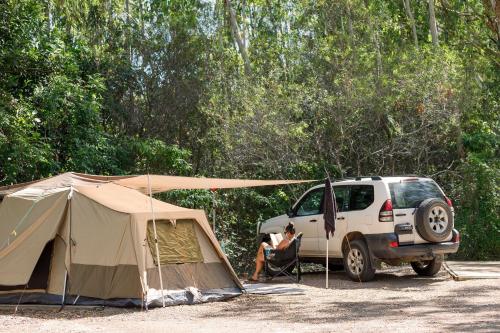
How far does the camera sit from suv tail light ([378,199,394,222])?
12.5 metres

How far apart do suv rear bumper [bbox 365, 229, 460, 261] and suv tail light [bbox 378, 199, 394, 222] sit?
241 mm

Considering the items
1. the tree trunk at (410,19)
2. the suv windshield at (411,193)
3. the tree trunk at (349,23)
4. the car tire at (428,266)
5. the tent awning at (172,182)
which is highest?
the tree trunk at (410,19)

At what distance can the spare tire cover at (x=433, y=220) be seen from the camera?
1245cm

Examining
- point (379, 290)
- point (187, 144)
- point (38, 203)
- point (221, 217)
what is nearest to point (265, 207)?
point (221, 217)

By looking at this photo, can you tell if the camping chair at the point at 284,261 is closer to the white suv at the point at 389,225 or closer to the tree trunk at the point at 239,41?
the white suv at the point at 389,225

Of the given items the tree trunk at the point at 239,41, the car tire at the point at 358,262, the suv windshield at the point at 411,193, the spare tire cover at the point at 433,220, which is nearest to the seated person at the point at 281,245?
the car tire at the point at 358,262

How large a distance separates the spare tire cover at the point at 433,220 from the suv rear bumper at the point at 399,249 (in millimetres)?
138

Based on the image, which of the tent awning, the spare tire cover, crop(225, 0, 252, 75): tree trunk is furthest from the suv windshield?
crop(225, 0, 252, 75): tree trunk

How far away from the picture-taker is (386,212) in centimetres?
1255

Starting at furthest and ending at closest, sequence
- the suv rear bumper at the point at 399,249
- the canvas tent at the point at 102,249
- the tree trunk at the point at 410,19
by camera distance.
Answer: the tree trunk at the point at 410,19 → the suv rear bumper at the point at 399,249 → the canvas tent at the point at 102,249

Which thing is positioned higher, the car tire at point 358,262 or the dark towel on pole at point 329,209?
the dark towel on pole at point 329,209

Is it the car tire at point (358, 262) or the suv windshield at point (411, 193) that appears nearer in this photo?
the suv windshield at point (411, 193)

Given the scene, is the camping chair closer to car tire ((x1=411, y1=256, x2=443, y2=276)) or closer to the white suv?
the white suv

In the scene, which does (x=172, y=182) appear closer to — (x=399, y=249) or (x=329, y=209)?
(x=329, y=209)
